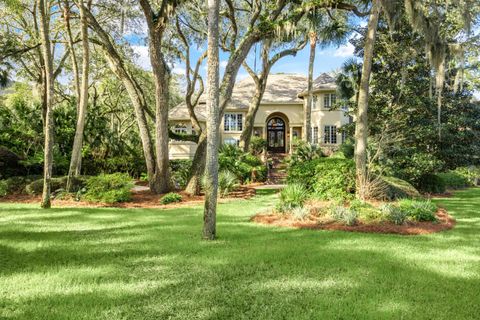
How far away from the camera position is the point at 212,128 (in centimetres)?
670

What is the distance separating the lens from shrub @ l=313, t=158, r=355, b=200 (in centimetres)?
A: 1120

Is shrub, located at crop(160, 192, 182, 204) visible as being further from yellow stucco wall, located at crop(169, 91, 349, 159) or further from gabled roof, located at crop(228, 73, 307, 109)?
gabled roof, located at crop(228, 73, 307, 109)

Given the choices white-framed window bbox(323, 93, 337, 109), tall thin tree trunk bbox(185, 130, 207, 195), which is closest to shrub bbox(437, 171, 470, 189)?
white-framed window bbox(323, 93, 337, 109)

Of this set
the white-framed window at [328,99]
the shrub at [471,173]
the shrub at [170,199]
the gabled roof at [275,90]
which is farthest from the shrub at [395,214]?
the gabled roof at [275,90]

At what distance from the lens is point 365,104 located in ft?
36.9

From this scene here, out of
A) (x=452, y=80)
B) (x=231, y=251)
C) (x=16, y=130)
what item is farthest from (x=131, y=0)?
(x=452, y=80)

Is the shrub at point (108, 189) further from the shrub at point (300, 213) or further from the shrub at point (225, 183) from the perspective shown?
the shrub at point (300, 213)

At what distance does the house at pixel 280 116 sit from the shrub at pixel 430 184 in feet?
38.8

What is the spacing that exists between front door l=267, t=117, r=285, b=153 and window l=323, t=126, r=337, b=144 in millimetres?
5288

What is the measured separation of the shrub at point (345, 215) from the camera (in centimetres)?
821

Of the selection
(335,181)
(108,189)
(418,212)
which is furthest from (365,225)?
(108,189)

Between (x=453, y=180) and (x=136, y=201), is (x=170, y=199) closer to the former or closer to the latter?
(x=136, y=201)

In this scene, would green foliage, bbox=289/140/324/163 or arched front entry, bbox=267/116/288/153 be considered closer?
green foliage, bbox=289/140/324/163

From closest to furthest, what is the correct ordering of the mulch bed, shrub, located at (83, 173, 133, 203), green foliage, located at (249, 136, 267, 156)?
the mulch bed, shrub, located at (83, 173, 133, 203), green foliage, located at (249, 136, 267, 156)
